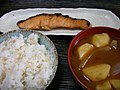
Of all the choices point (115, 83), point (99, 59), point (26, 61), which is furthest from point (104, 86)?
point (26, 61)

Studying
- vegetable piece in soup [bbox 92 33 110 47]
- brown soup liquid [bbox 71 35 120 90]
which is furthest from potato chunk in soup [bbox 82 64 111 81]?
vegetable piece in soup [bbox 92 33 110 47]

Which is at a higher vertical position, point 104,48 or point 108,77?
point 104,48

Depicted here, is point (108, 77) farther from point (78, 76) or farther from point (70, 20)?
point (70, 20)

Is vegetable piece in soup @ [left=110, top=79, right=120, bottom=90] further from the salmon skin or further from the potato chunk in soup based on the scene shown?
the salmon skin

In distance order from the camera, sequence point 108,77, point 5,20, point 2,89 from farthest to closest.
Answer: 1. point 5,20
2. point 2,89
3. point 108,77

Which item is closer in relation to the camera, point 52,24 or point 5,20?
point 52,24

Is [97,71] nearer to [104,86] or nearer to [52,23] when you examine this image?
[104,86]

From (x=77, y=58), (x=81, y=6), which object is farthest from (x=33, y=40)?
(x=81, y=6)
